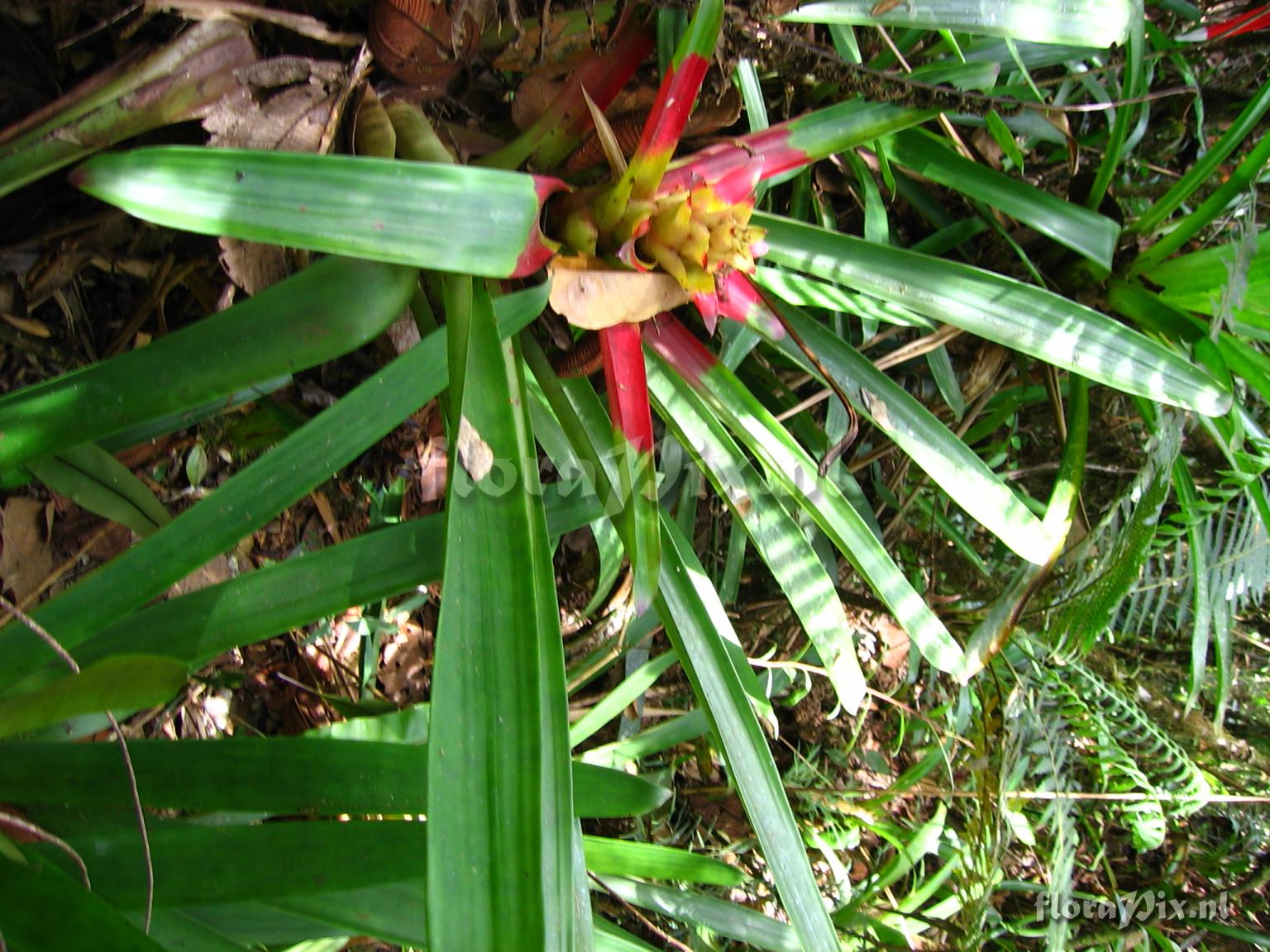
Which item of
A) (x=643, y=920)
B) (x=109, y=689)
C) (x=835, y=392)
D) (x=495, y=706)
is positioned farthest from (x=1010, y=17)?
(x=643, y=920)

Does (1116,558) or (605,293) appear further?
(1116,558)

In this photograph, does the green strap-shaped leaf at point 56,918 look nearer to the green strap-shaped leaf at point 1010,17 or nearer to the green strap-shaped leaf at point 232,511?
the green strap-shaped leaf at point 232,511

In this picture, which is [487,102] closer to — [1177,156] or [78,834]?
[78,834]

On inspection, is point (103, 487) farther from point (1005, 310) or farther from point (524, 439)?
point (1005, 310)

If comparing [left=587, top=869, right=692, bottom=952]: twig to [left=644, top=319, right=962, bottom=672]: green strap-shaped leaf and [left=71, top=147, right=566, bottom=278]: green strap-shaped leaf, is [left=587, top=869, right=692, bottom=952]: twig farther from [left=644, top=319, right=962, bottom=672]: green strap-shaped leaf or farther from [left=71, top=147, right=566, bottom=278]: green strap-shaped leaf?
[left=71, top=147, right=566, bottom=278]: green strap-shaped leaf

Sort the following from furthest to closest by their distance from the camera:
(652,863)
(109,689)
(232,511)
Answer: (652,863), (232,511), (109,689)

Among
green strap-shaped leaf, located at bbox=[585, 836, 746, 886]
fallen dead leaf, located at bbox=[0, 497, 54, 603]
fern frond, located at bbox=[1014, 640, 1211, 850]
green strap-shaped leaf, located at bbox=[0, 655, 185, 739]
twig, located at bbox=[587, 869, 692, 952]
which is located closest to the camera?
green strap-shaped leaf, located at bbox=[0, 655, 185, 739]

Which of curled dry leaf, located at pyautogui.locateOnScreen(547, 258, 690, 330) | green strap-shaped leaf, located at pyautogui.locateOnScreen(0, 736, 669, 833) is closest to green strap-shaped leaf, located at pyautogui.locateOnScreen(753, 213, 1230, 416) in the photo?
curled dry leaf, located at pyautogui.locateOnScreen(547, 258, 690, 330)
